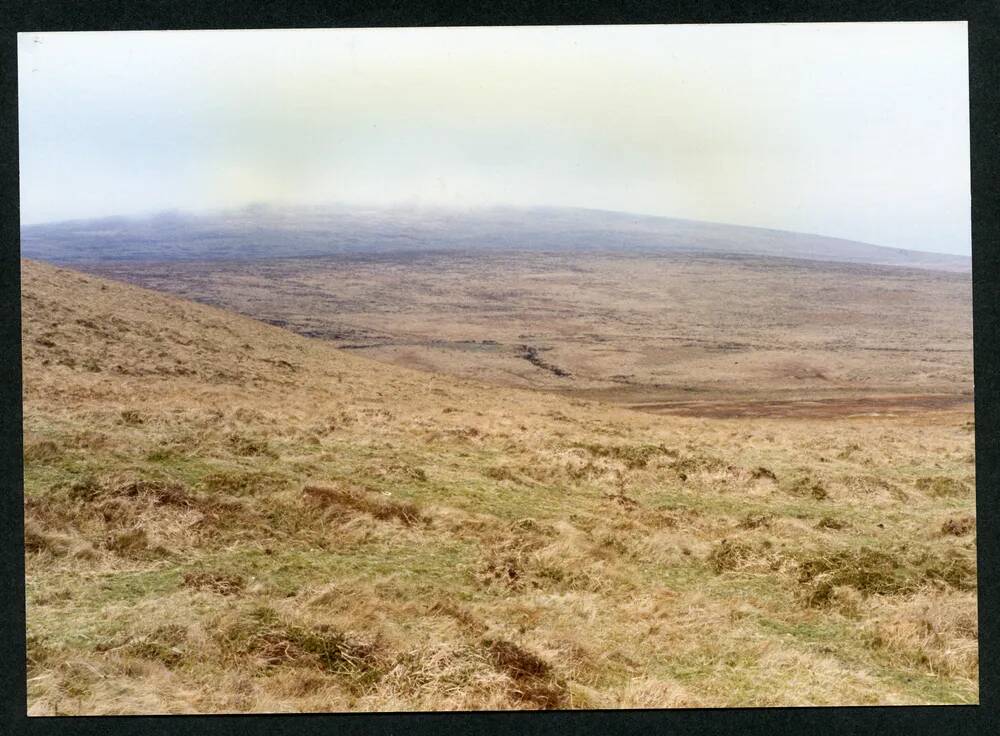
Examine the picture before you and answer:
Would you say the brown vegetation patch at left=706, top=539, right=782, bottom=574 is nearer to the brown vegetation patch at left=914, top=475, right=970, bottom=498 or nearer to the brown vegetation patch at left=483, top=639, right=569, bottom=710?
the brown vegetation patch at left=483, top=639, right=569, bottom=710

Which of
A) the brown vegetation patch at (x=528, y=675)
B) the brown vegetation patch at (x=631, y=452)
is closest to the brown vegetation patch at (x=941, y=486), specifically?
the brown vegetation patch at (x=631, y=452)

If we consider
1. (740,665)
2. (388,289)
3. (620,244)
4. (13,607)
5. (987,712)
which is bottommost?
(987,712)

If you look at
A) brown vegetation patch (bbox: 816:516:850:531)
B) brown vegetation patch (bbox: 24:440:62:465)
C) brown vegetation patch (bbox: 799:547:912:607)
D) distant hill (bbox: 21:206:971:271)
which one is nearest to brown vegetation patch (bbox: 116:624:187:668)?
brown vegetation patch (bbox: 24:440:62:465)

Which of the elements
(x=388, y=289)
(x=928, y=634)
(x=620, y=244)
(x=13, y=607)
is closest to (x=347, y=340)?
(x=388, y=289)

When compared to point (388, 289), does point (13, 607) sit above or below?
below

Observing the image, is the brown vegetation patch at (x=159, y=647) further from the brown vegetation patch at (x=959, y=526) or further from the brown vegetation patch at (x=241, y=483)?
the brown vegetation patch at (x=959, y=526)

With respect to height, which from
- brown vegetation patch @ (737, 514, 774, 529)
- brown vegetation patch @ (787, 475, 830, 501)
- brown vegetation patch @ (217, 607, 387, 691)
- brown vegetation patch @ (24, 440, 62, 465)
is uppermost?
brown vegetation patch @ (24, 440, 62, 465)

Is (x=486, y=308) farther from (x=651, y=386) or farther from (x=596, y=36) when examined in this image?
(x=596, y=36)

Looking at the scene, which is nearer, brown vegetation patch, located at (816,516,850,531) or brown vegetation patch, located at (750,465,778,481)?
brown vegetation patch, located at (816,516,850,531)
